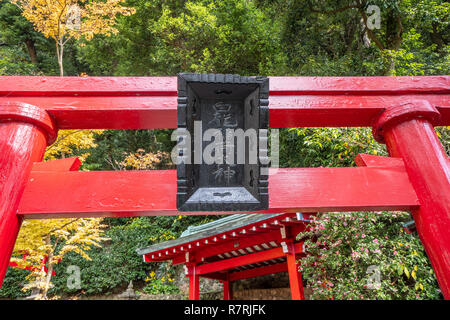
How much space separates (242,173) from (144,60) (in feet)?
38.3

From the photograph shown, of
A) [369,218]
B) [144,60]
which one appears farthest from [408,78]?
[144,60]

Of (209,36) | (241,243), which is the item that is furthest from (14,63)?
(241,243)

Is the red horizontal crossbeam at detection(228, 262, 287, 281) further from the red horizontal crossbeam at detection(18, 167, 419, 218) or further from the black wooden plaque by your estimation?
the black wooden plaque

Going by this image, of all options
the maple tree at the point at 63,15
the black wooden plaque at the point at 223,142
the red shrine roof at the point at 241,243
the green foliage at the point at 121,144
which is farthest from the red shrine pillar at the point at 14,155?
the green foliage at the point at 121,144

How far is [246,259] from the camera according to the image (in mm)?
5992

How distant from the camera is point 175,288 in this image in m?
9.62

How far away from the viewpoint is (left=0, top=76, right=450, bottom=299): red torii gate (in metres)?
1.75

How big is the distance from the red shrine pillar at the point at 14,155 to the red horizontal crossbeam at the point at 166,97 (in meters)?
0.14

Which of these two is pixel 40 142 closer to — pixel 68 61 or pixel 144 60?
pixel 144 60

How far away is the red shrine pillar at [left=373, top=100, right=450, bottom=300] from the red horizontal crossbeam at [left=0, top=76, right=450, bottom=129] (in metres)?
0.11

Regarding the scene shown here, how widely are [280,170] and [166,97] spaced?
894 millimetres

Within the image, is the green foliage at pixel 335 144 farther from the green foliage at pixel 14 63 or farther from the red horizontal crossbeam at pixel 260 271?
the green foliage at pixel 14 63

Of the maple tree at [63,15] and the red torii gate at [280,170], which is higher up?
the maple tree at [63,15]

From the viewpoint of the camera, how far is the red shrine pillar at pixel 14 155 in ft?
5.37
